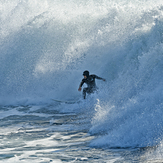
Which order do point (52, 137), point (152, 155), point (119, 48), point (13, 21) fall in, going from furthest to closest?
point (13, 21) < point (119, 48) < point (52, 137) < point (152, 155)

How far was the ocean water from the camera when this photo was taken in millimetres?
6000

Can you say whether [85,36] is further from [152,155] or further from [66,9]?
[152,155]

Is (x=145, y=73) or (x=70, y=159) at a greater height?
(x=145, y=73)

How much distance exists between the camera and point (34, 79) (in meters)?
14.4

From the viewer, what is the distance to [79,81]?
45.2 ft

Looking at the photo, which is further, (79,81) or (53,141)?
(79,81)

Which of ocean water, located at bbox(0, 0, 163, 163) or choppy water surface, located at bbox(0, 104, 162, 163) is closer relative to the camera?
choppy water surface, located at bbox(0, 104, 162, 163)

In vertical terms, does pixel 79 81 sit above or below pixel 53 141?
above

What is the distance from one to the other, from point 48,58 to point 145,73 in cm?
614

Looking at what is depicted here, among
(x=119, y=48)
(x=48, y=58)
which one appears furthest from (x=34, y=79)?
(x=119, y=48)

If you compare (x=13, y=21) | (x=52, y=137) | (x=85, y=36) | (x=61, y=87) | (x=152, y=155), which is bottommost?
(x=152, y=155)

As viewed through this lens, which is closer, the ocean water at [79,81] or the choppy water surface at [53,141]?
the choppy water surface at [53,141]

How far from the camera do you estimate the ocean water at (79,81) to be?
236 inches

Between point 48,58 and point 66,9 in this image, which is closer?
point 48,58
